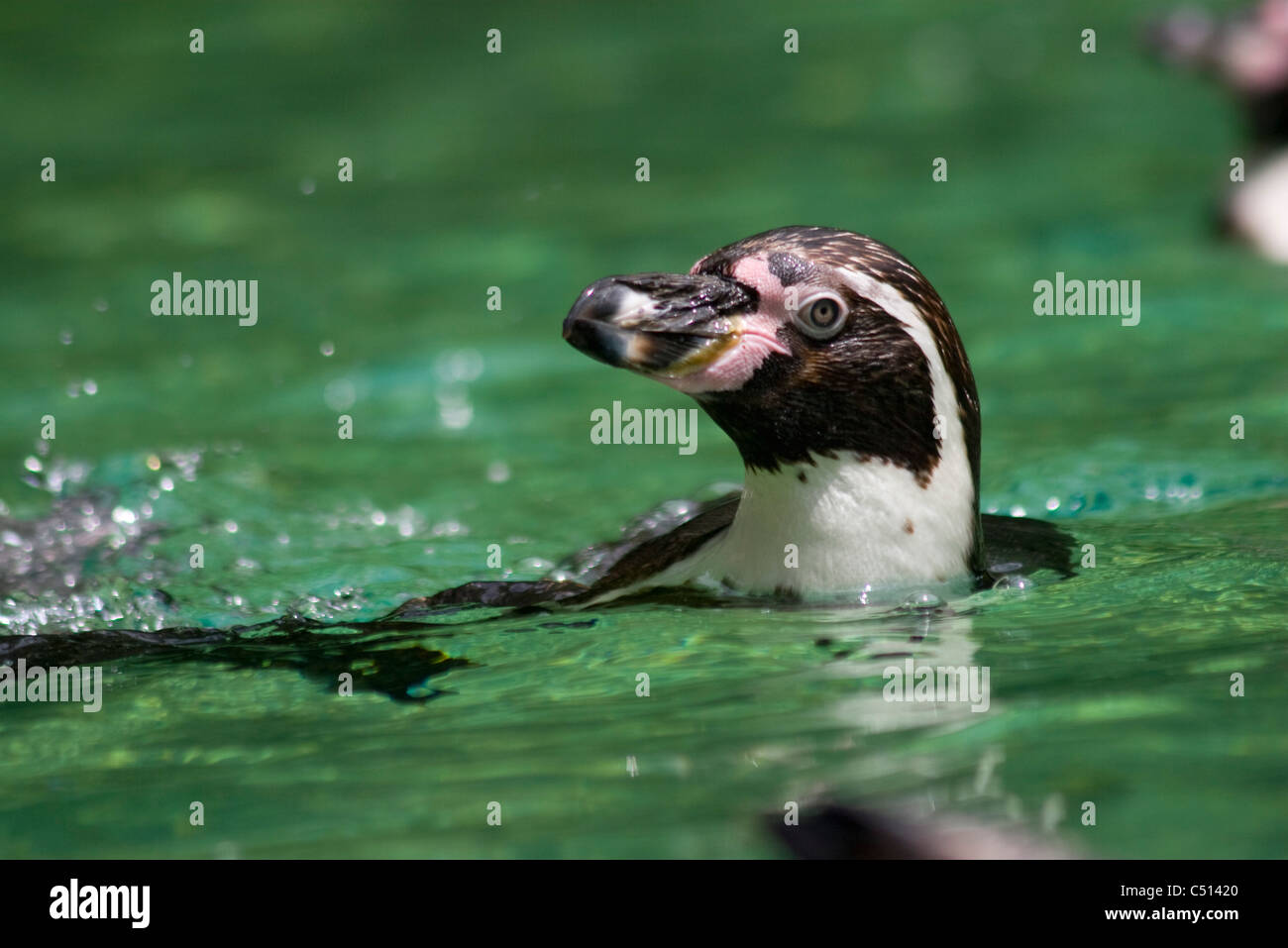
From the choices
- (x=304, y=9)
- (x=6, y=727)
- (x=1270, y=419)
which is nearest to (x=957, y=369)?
(x=6, y=727)

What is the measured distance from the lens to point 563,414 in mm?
7770

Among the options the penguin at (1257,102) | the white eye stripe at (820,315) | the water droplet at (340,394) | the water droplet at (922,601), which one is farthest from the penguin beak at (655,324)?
the penguin at (1257,102)

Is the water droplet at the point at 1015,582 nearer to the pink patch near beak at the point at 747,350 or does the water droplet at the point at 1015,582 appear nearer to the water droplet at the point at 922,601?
the water droplet at the point at 922,601

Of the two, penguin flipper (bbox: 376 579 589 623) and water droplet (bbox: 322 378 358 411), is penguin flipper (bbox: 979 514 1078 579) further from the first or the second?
water droplet (bbox: 322 378 358 411)

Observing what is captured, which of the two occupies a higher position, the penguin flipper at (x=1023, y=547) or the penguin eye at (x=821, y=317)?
the penguin eye at (x=821, y=317)

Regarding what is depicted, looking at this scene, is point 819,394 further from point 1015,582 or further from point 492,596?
point 492,596

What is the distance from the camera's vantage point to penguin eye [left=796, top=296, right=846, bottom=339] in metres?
3.98

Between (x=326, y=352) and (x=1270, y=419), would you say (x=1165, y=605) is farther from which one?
(x=326, y=352)

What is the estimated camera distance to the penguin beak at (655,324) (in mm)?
3869

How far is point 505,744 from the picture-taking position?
359 centimetres

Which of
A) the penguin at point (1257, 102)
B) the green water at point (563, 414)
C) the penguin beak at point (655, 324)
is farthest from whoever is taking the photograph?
the penguin at point (1257, 102)

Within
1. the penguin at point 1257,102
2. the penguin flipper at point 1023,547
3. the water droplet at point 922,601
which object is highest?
the penguin at point 1257,102

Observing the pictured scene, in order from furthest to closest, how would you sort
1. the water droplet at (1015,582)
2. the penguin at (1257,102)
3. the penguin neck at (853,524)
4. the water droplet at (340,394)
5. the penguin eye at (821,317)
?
the penguin at (1257,102) < the water droplet at (340,394) < the water droplet at (1015,582) < the penguin neck at (853,524) < the penguin eye at (821,317)

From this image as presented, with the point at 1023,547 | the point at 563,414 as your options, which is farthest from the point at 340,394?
the point at 1023,547
